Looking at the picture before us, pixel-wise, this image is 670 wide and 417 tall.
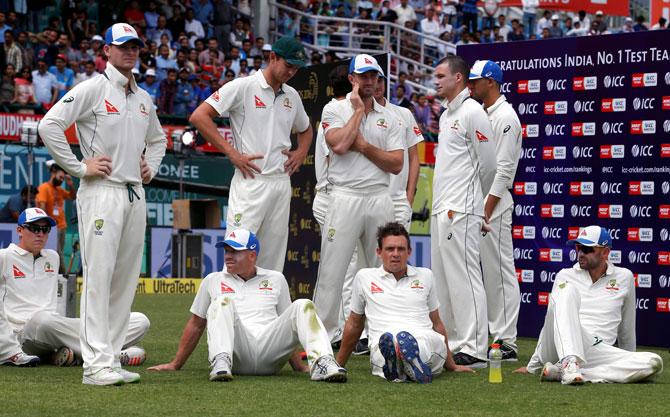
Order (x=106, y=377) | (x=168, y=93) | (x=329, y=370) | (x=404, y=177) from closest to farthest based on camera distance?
(x=106, y=377) → (x=329, y=370) → (x=404, y=177) → (x=168, y=93)

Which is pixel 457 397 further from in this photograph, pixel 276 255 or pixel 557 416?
pixel 276 255

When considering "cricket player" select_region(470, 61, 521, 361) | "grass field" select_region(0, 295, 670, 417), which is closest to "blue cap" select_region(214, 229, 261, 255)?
"grass field" select_region(0, 295, 670, 417)

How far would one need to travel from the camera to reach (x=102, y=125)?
8.49 metres

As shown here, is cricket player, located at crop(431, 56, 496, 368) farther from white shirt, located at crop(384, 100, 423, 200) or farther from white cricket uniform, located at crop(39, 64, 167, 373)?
white cricket uniform, located at crop(39, 64, 167, 373)

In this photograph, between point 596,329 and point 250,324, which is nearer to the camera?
point 250,324

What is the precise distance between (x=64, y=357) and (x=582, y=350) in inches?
157

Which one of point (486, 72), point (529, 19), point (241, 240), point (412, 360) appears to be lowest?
point (412, 360)

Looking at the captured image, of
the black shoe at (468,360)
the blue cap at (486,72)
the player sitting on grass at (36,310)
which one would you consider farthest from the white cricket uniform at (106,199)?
the blue cap at (486,72)

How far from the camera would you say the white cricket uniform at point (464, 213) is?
10.2m

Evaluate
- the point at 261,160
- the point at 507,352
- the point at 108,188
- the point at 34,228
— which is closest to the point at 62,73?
the point at 34,228

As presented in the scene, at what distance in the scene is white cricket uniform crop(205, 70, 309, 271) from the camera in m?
9.70

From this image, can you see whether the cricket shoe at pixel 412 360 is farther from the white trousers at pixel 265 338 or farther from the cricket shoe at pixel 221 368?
the cricket shoe at pixel 221 368

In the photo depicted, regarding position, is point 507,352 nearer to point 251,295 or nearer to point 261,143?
point 251,295

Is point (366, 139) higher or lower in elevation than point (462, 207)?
higher
